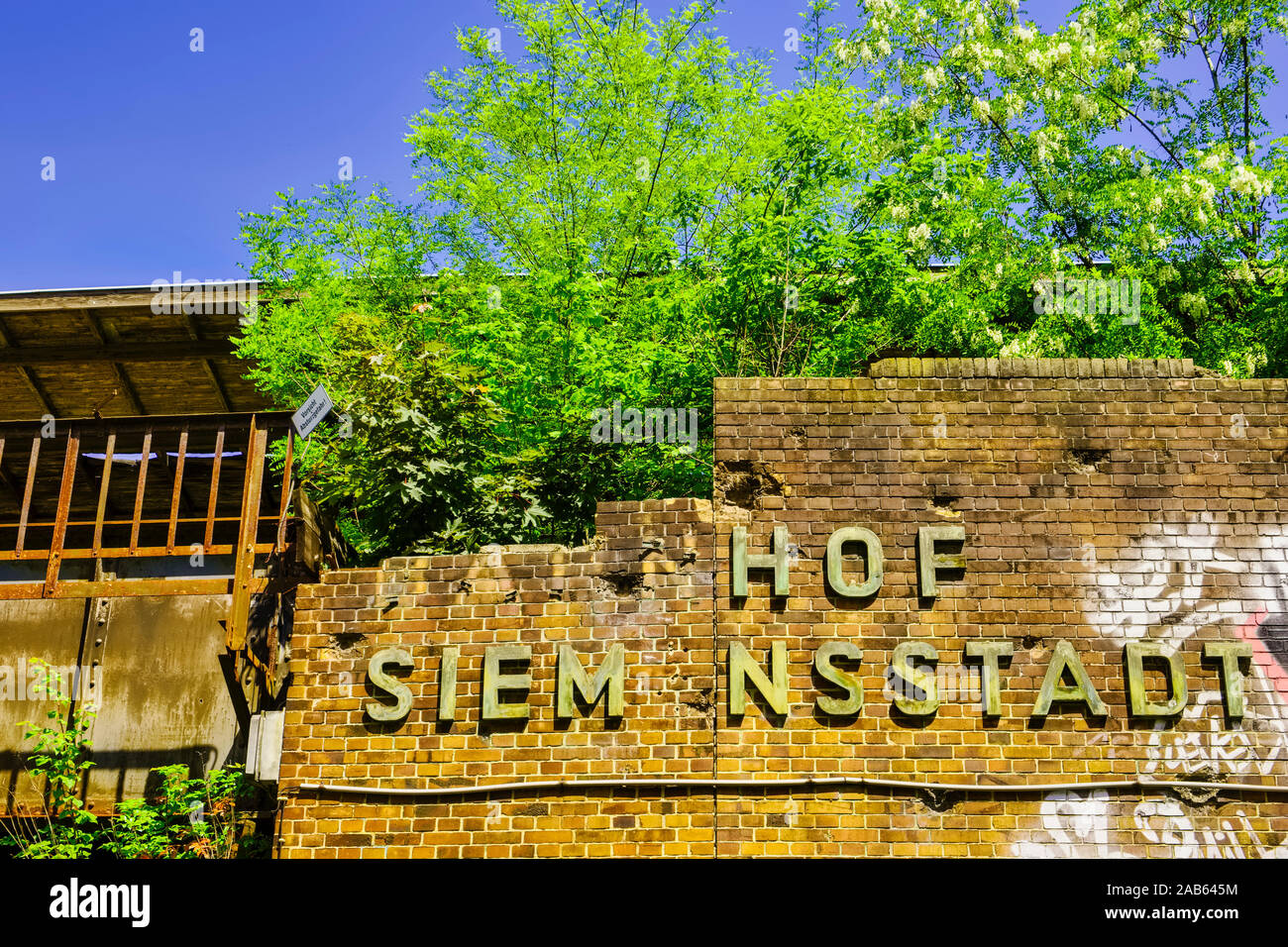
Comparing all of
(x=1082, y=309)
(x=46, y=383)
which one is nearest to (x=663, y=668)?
(x=1082, y=309)

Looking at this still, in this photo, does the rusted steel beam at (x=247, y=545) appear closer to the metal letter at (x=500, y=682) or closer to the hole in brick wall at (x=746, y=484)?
the metal letter at (x=500, y=682)

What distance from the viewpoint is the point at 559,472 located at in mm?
10297

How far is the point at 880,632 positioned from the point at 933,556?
0.65 meters

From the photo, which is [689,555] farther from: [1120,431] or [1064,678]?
[1120,431]

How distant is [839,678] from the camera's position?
721cm

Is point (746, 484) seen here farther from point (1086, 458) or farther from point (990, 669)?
point (1086, 458)

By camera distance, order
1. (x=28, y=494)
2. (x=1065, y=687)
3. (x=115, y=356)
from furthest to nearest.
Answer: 1. (x=115, y=356)
2. (x=28, y=494)
3. (x=1065, y=687)

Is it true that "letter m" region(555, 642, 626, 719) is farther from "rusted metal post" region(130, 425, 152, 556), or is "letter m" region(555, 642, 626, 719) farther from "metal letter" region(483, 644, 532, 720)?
"rusted metal post" region(130, 425, 152, 556)

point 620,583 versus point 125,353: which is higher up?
point 125,353

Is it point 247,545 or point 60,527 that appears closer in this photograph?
point 247,545

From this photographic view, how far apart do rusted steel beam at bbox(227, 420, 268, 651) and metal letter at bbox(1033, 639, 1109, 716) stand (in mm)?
6734

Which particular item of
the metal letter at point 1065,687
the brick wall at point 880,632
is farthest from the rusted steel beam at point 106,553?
the metal letter at point 1065,687

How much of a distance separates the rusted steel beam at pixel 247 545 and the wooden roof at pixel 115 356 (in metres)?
6.99
